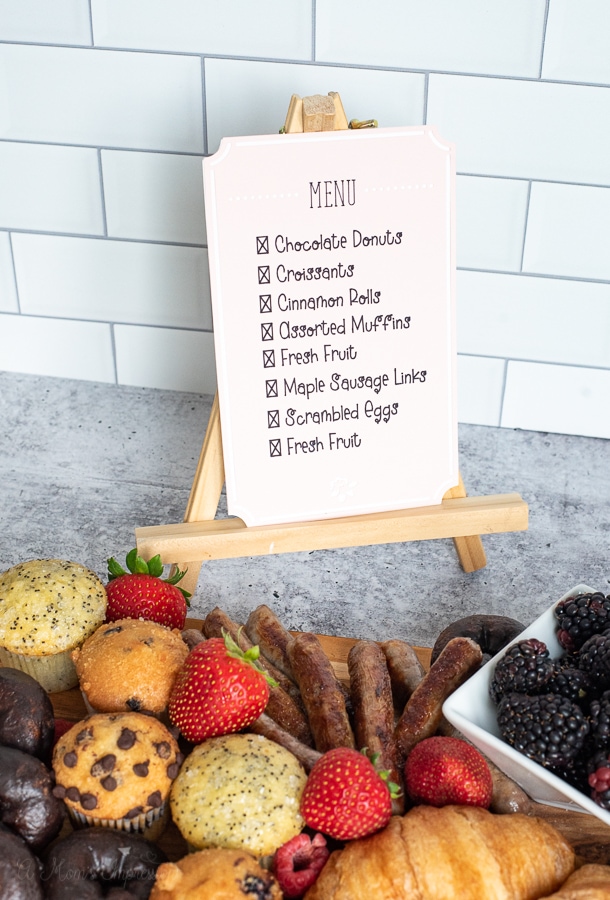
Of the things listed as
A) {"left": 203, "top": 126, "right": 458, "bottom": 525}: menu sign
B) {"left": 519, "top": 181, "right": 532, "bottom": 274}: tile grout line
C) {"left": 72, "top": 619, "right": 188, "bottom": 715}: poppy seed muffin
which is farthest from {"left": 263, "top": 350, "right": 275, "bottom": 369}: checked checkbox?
{"left": 519, "top": 181, "right": 532, "bottom": 274}: tile grout line

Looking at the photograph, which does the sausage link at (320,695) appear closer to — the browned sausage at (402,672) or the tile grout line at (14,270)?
the browned sausage at (402,672)

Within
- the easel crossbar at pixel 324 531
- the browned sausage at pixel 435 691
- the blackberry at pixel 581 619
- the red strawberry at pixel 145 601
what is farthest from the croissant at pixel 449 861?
the easel crossbar at pixel 324 531

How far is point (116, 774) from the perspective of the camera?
843mm

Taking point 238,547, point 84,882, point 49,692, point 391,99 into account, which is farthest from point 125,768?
point 391,99

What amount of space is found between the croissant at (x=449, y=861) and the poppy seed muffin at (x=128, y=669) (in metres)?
0.25

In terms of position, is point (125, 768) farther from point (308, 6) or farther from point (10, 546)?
point (308, 6)

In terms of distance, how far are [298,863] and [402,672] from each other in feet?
0.93

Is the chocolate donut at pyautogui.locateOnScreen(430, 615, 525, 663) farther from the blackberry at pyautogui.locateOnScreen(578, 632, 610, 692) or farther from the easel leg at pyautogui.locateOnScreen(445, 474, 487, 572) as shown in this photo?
the easel leg at pyautogui.locateOnScreen(445, 474, 487, 572)

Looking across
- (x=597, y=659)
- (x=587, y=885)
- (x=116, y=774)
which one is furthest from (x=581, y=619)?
(x=116, y=774)

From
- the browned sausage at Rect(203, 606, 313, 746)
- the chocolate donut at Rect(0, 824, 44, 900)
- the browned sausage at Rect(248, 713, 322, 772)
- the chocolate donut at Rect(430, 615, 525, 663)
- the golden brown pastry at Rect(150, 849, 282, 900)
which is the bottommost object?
the browned sausage at Rect(203, 606, 313, 746)

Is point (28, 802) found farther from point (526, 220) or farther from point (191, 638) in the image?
point (526, 220)

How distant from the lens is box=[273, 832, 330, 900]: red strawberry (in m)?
0.81

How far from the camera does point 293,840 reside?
0.82m

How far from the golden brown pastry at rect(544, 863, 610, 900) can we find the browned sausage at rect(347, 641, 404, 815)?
0.54 ft
